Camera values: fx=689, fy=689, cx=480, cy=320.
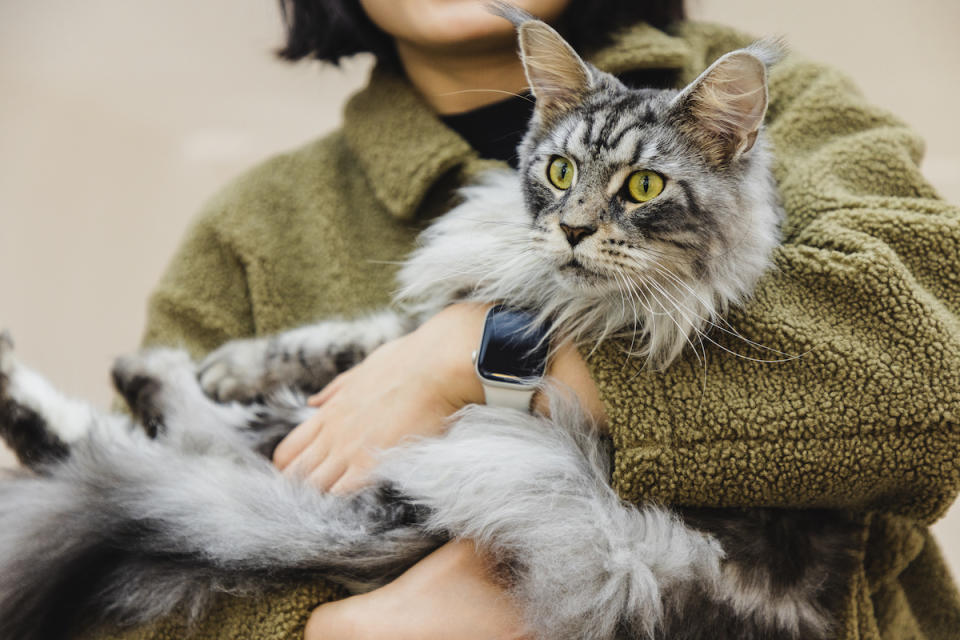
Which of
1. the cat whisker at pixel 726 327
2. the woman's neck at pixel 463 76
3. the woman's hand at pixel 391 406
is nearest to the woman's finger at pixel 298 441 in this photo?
the woman's hand at pixel 391 406

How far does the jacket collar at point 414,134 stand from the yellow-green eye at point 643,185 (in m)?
0.38

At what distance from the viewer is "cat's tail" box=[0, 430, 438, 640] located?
84 cm

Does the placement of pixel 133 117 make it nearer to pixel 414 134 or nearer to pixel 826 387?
pixel 414 134

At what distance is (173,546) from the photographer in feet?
2.80

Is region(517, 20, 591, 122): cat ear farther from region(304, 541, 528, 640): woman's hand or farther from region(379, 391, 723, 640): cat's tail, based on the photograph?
region(304, 541, 528, 640): woman's hand

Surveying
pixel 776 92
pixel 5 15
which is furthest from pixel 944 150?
pixel 5 15

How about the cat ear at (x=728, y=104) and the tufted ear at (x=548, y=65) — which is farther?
the tufted ear at (x=548, y=65)

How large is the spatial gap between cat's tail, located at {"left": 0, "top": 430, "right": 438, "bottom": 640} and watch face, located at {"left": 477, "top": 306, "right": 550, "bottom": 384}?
0.21 metres

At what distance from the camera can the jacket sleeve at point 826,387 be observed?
0.76 metres

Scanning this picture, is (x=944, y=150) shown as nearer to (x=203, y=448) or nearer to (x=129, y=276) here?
(x=203, y=448)

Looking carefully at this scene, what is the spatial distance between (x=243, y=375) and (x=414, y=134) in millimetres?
505

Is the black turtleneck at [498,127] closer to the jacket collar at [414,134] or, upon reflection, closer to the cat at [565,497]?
the jacket collar at [414,134]

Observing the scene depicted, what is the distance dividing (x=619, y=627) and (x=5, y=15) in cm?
226

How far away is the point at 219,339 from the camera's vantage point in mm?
1259
